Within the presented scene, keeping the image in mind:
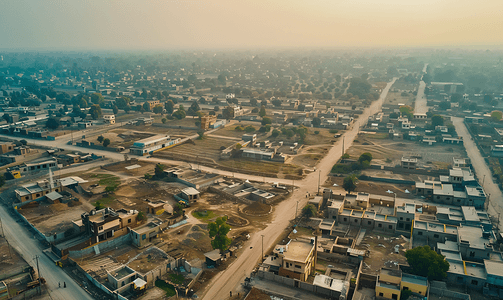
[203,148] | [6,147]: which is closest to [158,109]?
[203,148]

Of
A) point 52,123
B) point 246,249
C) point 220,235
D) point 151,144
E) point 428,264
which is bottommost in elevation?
point 246,249

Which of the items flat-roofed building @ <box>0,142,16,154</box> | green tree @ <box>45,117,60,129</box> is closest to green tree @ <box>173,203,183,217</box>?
flat-roofed building @ <box>0,142,16,154</box>

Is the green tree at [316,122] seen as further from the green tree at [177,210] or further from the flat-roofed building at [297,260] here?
the flat-roofed building at [297,260]

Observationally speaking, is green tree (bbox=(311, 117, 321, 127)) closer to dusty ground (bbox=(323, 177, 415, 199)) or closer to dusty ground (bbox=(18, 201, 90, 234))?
dusty ground (bbox=(323, 177, 415, 199))

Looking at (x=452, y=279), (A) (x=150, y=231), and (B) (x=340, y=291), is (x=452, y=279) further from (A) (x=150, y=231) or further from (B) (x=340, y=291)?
(A) (x=150, y=231)

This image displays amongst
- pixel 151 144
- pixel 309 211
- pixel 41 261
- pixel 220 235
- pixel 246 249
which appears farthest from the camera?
pixel 151 144

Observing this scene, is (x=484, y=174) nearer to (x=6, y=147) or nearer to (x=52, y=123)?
(x=6, y=147)
